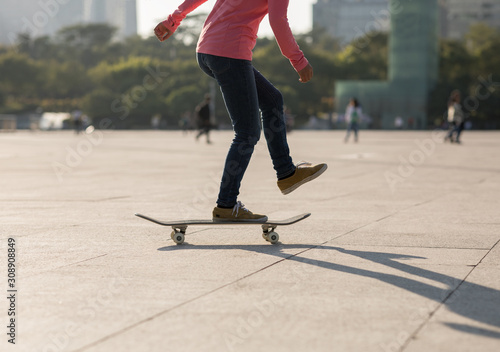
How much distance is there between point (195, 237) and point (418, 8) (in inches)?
2390

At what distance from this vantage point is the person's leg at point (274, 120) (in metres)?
4.83

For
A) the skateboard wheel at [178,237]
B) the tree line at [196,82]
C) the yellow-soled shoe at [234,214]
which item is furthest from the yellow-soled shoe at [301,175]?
the tree line at [196,82]

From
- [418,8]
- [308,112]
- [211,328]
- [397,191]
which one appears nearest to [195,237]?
[211,328]

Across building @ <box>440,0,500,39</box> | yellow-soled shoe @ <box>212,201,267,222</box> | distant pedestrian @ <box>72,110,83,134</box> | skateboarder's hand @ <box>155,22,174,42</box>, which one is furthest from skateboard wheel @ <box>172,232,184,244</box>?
building @ <box>440,0,500,39</box>

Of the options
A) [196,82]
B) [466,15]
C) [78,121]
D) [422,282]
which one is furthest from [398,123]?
[466,15]

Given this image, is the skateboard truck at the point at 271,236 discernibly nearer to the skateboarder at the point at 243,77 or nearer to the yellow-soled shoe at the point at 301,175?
the skateboarder at the point at 243,77

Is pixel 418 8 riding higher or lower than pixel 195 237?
higher

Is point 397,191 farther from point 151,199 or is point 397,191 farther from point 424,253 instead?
point 424,253

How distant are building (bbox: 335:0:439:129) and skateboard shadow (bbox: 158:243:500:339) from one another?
2356 inches

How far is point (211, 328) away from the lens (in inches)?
108

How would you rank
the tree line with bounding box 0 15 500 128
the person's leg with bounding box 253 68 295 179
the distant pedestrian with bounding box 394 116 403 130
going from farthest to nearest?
1. the tree line with bounding box 0 15 500 128
2. the distant pedestrian with bounding box 394 116 403 130
3. the person's leg with bounding box 253 68 295 179

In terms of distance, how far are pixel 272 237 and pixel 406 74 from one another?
63572mm

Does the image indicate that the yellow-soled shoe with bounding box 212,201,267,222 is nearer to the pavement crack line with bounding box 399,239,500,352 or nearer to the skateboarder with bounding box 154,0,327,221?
the skateboarder with bounding box 154,0,327,221

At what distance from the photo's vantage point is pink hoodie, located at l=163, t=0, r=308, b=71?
182 inches
